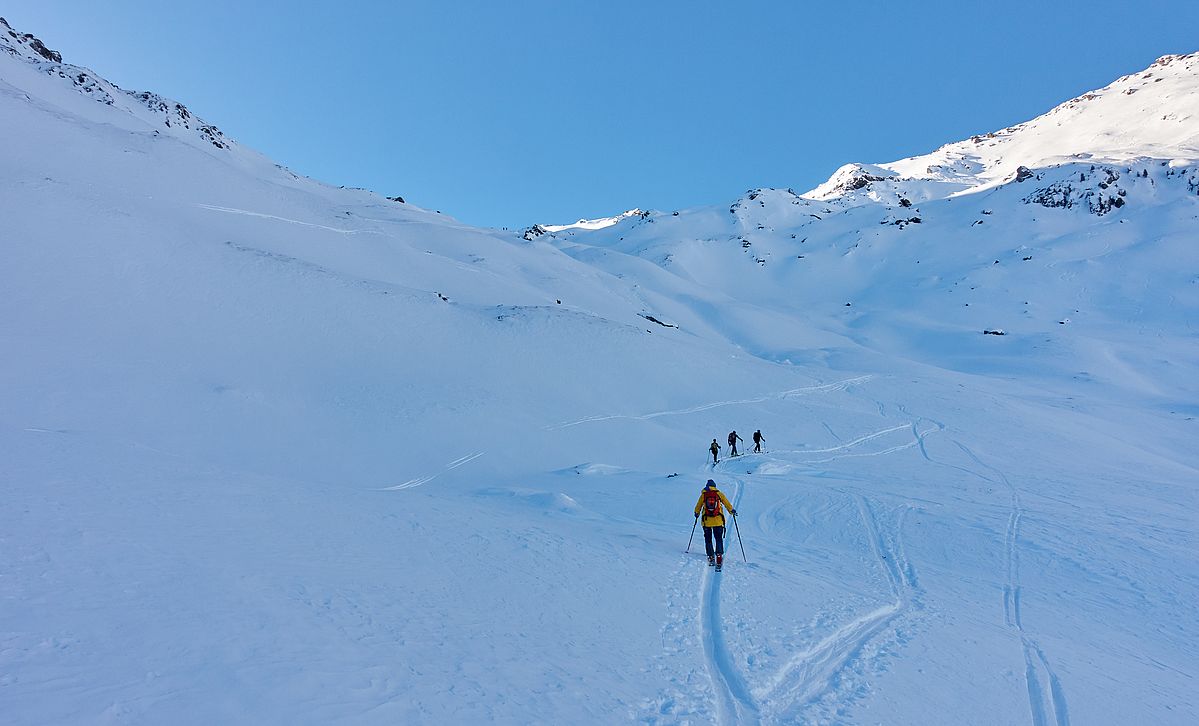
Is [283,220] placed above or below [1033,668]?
above

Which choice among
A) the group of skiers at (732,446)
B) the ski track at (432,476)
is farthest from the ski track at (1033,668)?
the ski track at (432,476)

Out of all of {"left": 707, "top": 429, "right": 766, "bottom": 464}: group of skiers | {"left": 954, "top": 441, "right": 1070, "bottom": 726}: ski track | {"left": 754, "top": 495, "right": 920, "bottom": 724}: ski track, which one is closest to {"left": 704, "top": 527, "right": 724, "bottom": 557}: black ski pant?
{"left": 754, "top": 495, "right": 920, "bottom": 724}: ski track

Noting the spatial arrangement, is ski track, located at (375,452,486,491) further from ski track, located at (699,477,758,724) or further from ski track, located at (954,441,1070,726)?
ski track, located at (954,441,1070,726)

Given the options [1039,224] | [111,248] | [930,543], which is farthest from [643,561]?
[1039,224]

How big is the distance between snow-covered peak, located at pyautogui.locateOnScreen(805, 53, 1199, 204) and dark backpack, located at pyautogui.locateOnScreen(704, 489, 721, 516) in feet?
516

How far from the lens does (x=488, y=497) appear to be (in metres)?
17.4

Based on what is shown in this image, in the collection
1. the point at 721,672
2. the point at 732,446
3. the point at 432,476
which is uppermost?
the point at 732,446

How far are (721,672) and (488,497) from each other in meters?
11.5

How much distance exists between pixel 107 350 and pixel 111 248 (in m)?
10.4

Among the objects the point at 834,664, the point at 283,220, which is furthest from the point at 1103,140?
the point at 834,664

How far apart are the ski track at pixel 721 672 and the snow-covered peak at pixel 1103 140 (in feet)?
524

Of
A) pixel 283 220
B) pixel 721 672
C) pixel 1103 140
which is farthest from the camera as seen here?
pixel 1103 140

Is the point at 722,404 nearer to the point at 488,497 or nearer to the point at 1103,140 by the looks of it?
the point at 488,497

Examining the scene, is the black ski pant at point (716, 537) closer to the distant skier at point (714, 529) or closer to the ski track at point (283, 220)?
the distant skier at point (714, 529)
